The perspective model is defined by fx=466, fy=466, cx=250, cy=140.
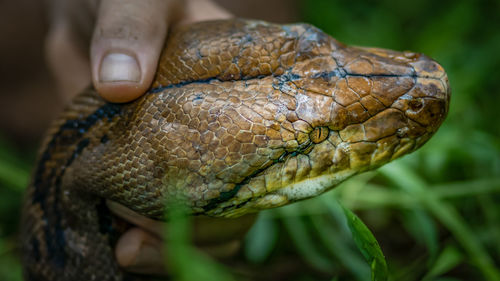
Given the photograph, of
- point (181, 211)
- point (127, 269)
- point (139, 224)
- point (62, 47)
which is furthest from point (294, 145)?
point (62, 47)

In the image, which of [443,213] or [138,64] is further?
[443,213]

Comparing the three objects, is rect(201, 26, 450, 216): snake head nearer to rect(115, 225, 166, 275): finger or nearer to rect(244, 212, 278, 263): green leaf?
rect(115, 225, 166, 275): finger

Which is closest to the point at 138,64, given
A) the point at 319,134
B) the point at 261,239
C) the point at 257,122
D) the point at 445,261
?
the point at 257,122

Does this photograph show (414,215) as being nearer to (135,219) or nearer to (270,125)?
(270,125)

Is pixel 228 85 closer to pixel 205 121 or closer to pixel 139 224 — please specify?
pixel 205 121

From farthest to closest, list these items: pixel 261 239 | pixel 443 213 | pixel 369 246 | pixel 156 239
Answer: pixel 261 239 → pixel 443 213 → pixel 156 239 → pixel 369 246

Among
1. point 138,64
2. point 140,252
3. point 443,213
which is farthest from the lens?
point 443,213

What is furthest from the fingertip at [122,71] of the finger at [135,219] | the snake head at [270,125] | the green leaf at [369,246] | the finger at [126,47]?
the green leaf at [369,246]
